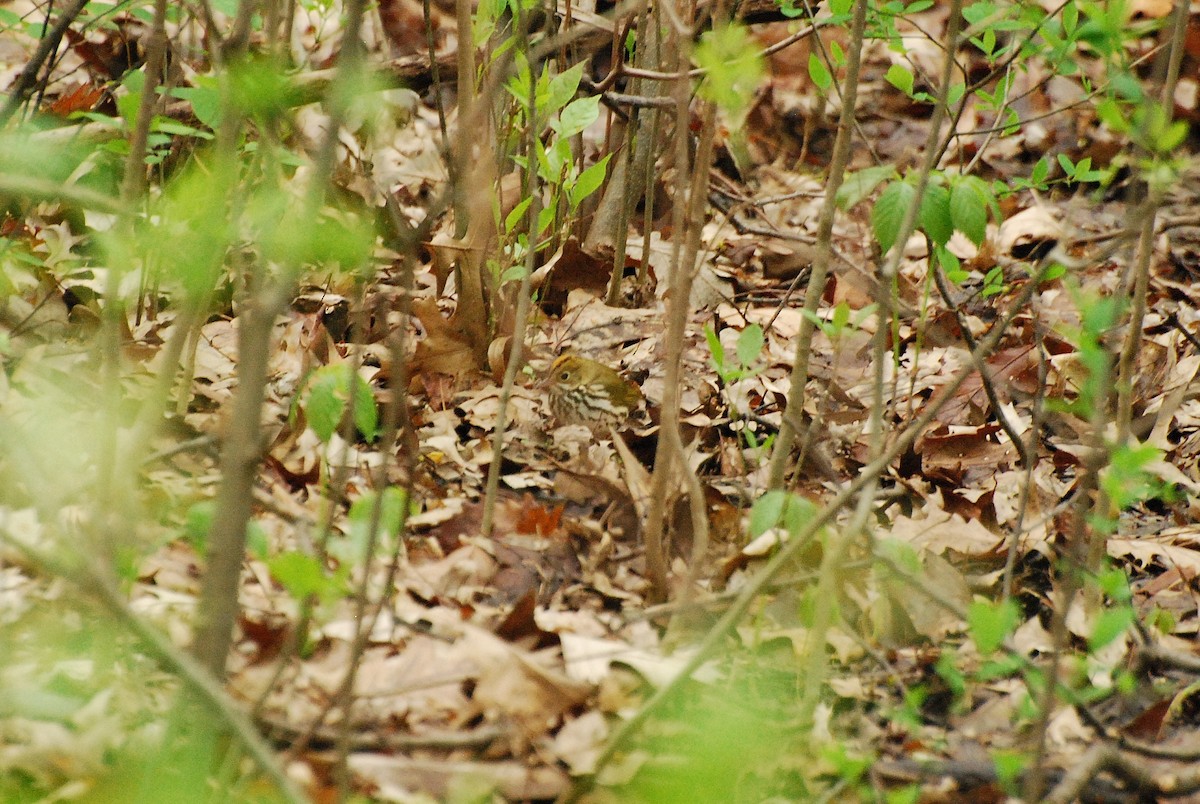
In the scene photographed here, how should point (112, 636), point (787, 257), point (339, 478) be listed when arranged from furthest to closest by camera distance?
point (787, 257)
point (112, 636)
point (339, 478)

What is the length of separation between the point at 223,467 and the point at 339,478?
19cm

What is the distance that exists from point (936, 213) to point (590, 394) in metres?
1.43

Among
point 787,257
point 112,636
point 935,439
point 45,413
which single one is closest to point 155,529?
point 45,413

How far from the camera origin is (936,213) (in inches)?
102

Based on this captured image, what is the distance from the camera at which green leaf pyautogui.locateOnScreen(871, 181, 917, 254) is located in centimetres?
253

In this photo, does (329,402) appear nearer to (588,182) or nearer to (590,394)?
(590,394)

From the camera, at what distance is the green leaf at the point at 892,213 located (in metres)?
2.53

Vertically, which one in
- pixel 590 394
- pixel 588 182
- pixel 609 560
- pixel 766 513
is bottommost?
pixel 609 560

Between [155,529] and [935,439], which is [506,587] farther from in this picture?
[935,439]

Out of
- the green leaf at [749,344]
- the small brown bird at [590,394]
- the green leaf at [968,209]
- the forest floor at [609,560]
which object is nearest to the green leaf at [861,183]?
the forest floor at [609,560]

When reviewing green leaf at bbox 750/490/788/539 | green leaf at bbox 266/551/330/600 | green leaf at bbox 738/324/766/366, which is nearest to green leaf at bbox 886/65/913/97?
green leaf at bbox 738/324/766/366

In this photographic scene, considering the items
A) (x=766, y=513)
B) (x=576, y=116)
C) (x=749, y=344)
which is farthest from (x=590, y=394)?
(x=766, y=513)

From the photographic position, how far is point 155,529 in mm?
2699

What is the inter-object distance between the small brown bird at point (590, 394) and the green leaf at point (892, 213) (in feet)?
4.17
